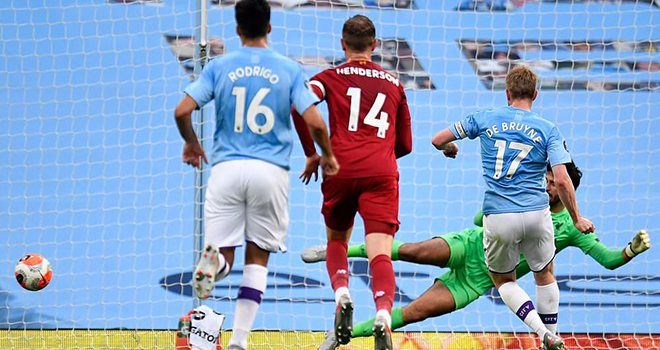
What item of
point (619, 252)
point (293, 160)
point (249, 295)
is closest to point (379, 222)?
point (249, 295)

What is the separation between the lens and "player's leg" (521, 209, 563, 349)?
5.93m

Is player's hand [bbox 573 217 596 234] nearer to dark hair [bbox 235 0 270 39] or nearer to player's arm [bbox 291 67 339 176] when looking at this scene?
player's arm [bbox 291 67 339 176]

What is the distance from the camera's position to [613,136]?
29.8 ft

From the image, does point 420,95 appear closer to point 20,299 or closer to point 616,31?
point 616,31

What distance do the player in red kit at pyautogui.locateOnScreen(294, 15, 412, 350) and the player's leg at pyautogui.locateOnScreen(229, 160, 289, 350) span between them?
0.36 meters

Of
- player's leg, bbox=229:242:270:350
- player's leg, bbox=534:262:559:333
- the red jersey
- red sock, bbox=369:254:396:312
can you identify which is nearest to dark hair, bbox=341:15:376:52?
the red jersey

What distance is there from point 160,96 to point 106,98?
0.51m

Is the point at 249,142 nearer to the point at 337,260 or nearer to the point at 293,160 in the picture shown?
the point at 337,260

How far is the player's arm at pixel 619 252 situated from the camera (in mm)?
6211

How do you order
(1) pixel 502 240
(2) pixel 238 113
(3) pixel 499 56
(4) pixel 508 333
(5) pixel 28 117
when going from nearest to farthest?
(2) pixel 238 113
(1) pixel 502 240
(4) pixel 508 333
(5) pixel 28 117
(3) pixel 499 56

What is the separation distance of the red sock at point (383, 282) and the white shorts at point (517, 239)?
1.07 metres

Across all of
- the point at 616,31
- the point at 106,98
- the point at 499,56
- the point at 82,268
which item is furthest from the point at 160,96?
the point at 616,31

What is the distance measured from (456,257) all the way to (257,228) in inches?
99.7

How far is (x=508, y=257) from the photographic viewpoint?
6117mm
